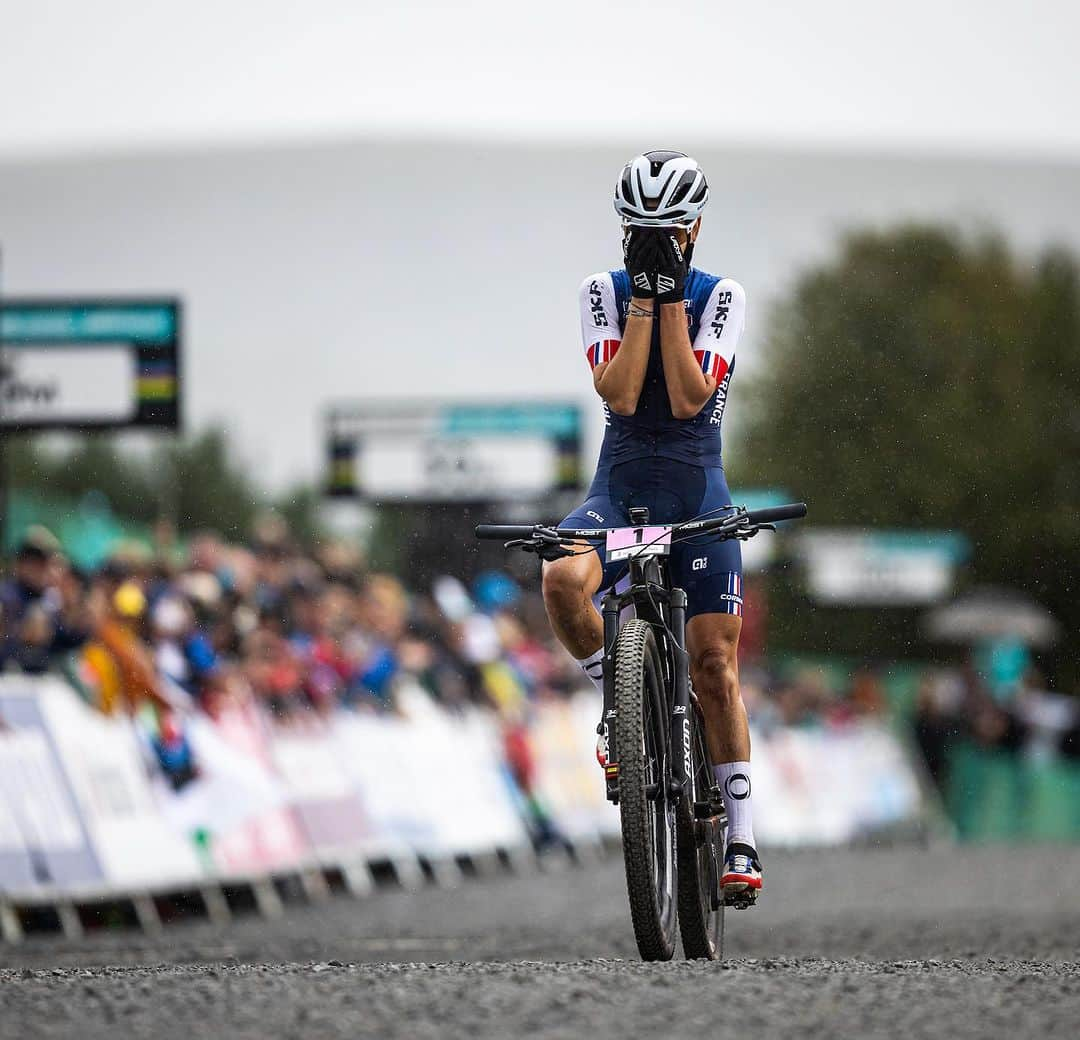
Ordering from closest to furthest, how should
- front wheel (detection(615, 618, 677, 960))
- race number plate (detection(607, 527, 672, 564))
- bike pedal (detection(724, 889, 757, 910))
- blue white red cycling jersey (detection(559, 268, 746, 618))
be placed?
1. front wheel (detection(615, 618, 677, 960))
2. race number plate (detection(607, 527, 672, 564))
3. blue white red cycling jersey (detection(559, 268, 746, 618))
4. bike pedal (detection(724, 889, 757, 910))

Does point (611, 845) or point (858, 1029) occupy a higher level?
point (858, 1029)

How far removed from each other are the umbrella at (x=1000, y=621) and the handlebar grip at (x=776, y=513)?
41.3m

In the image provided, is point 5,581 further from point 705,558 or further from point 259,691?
point 705,558

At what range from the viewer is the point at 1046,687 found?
1583 inches

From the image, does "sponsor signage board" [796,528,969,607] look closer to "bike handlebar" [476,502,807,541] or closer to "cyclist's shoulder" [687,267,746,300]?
"cyclist's shoulder" [687,267,746,300]

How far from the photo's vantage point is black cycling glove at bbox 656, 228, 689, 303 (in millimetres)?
8188

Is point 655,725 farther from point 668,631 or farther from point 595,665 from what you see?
point 595,665

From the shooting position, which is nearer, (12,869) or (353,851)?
(12,869)

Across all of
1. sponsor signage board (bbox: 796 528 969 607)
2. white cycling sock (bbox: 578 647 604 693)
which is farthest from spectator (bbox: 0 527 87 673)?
sponsor signage board (bbox: 796 528 969 607)

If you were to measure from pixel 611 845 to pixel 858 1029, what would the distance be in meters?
20.0

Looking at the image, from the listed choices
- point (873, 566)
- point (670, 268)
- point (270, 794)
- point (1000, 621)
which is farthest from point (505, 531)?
point (1000, 621)

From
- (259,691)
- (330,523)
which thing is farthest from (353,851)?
(330,523)

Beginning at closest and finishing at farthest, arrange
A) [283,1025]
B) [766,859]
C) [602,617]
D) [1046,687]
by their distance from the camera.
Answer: [283,1025] → [602,617] → [766,859] → [1046,687]

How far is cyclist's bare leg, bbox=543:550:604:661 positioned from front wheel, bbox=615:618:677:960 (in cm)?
33
